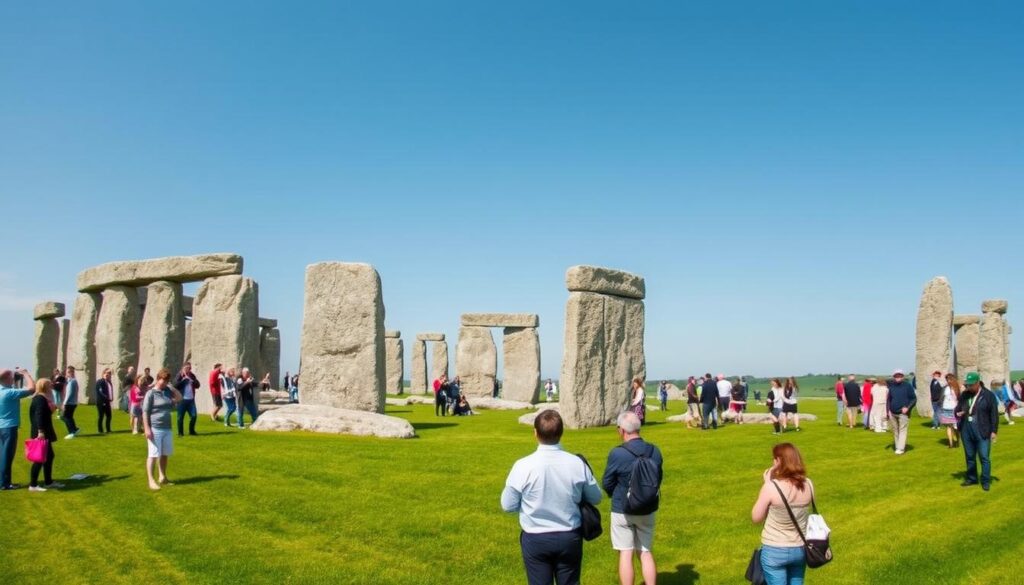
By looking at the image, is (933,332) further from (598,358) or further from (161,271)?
(161,271)

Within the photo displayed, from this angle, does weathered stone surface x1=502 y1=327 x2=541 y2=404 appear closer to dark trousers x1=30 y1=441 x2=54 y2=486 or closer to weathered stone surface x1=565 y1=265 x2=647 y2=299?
weathered stone surface x1=565 y1=265 x2=647 y2=299

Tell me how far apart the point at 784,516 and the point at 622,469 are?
1.21 meters

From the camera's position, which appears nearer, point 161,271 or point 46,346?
point 161,271

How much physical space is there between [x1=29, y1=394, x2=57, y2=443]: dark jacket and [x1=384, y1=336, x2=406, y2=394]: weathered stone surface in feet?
90.9

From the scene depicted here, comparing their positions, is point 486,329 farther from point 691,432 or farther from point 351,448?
point 351,448

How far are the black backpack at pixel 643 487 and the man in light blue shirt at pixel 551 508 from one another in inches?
28.8

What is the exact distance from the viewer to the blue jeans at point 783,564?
4.96 m

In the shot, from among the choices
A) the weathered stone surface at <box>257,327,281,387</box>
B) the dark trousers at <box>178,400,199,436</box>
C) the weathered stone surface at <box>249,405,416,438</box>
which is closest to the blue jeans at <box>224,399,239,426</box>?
the weathered stone surface at <box>249,405,416,438</box>

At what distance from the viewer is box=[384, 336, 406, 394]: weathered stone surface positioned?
37938 millimetres

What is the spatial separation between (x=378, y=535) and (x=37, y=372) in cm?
2799

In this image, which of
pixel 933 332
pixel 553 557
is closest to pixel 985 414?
pixel 553 557

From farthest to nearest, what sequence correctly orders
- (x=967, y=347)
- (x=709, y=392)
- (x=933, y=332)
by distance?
(x=967, y=347)
(x=933, y=332)
(x=709, y=392)

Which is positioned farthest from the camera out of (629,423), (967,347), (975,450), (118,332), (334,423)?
(967,347)

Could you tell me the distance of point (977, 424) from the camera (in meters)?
10.1
